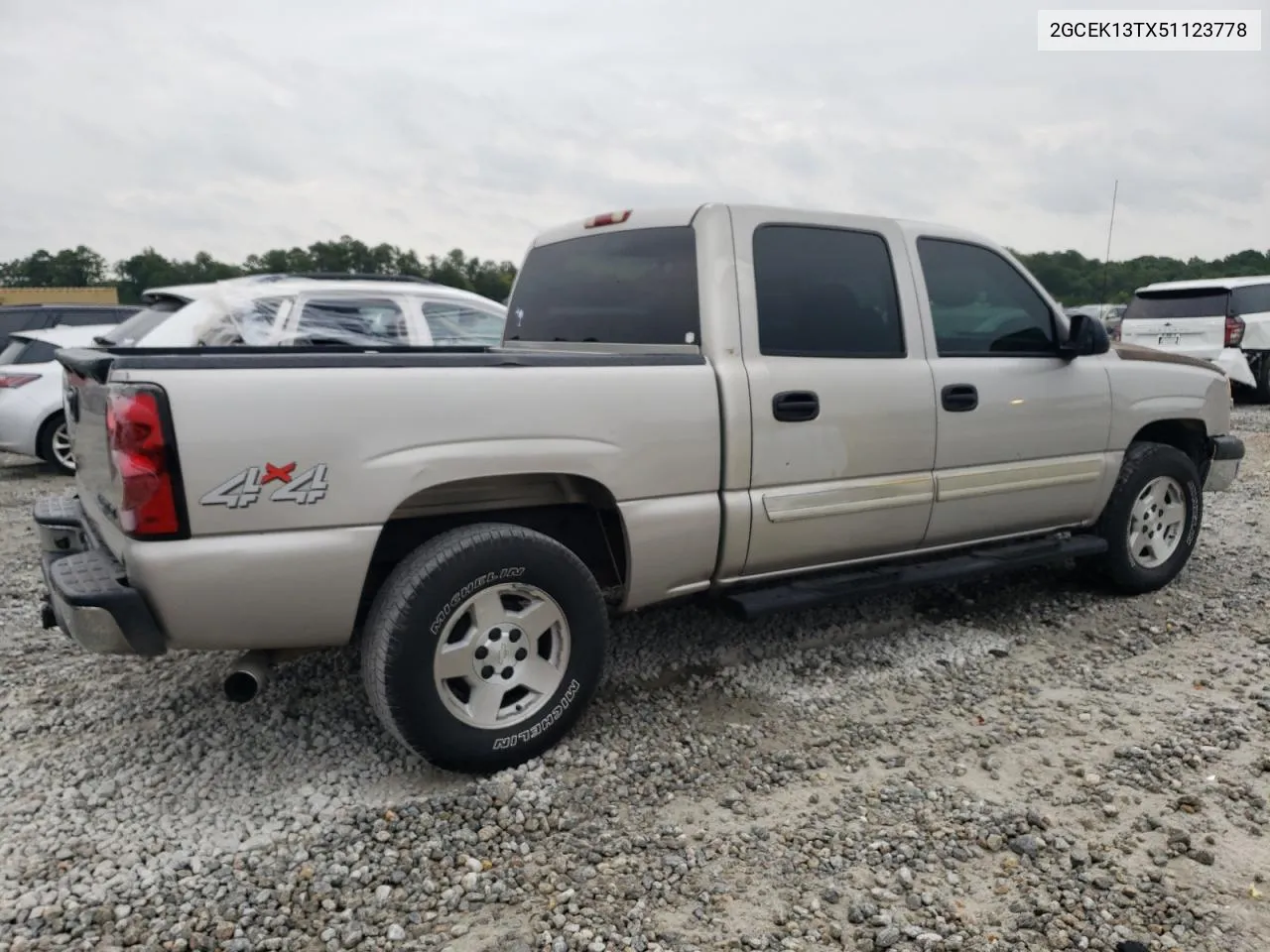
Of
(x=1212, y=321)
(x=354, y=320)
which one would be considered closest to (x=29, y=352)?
(x=354, y=320)

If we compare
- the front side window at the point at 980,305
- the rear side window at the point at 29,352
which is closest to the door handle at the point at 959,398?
the front side window at the point at 980,305

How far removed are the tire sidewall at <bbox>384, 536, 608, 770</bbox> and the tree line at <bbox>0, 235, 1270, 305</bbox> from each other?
2.74 metres

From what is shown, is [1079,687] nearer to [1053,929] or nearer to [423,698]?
[1053,929]

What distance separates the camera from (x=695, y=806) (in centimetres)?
297

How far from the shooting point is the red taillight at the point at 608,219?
402 centimetres

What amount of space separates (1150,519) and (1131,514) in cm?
23

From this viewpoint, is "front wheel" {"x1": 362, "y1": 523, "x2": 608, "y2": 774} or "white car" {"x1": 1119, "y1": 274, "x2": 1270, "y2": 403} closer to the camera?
"front wheel" {"x1": 362, "y1": 523, "x2": 608, "y2": 774}

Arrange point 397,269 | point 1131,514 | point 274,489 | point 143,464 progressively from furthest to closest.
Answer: point 397,269 < point 1131,514 < point 274,489 < point 143,464

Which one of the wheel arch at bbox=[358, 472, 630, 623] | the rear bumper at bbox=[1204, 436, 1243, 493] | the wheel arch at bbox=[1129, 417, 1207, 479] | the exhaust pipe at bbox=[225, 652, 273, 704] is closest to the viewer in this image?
the exhaust pipe at bbox=[225, 652, 273, 704]

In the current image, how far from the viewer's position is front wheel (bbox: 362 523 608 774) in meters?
2.88

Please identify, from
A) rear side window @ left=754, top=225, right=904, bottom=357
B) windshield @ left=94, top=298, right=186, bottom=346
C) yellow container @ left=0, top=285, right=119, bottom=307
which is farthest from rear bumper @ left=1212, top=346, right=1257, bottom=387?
yellow container @ left=0, top=285, right=119, bottom=307

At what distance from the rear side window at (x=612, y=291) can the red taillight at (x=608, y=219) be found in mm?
52

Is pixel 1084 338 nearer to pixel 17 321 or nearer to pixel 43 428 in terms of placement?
pixel 43 428

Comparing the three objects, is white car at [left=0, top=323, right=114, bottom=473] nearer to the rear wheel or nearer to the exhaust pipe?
the rear wheel
